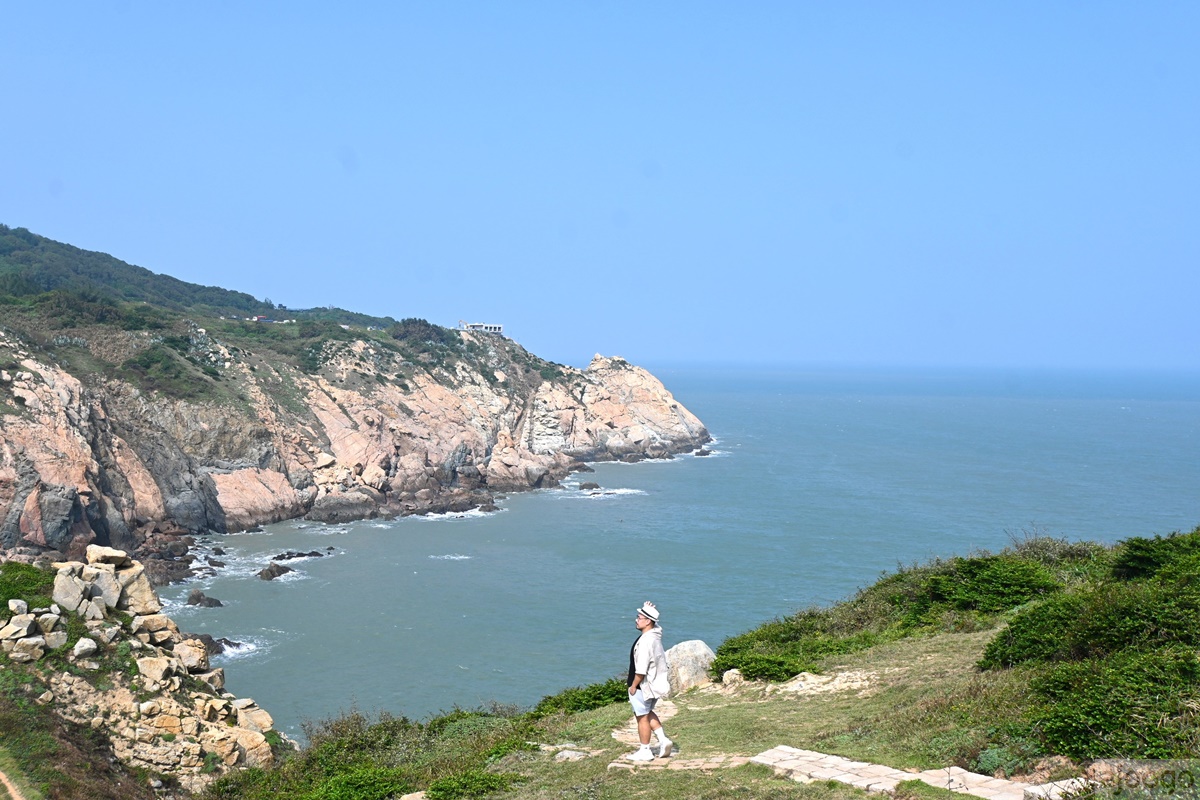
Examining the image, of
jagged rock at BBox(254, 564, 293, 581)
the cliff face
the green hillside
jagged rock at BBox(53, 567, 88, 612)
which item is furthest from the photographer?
the green hillside

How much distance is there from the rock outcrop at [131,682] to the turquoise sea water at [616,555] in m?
7.99

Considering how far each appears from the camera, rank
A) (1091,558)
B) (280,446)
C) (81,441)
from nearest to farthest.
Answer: (1091,558) < (81,441) < (280,446)

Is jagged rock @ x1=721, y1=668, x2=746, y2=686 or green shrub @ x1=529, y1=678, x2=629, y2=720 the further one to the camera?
green shrub @ x1=529, y1=678, x2=629, y2=720

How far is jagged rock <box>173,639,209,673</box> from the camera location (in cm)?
1547

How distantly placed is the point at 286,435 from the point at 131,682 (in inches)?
1567

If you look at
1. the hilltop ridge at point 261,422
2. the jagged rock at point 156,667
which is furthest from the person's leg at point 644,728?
the hilltop ridge at point 261,422

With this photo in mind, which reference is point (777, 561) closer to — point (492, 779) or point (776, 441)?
point (492, 779)

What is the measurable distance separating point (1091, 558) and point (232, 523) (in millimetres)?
39839

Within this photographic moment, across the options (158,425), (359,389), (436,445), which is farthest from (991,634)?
(359,389)

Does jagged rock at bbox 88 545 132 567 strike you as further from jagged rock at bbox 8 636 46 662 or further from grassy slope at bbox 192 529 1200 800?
grassy slope at bbox 192 529 1200 800

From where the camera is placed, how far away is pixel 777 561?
39.2 meters

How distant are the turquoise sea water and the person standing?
16.1 meters

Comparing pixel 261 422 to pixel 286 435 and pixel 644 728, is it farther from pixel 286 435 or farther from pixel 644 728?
pixel 644 728

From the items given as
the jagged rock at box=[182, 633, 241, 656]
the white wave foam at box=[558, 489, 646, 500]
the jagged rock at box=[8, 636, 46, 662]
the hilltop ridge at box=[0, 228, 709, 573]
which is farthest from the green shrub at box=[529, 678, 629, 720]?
the white wave foam at box=[558, 489, 646, 500]
